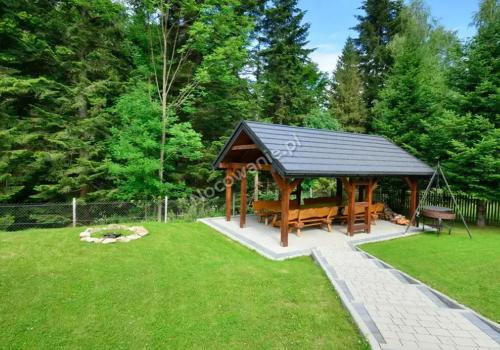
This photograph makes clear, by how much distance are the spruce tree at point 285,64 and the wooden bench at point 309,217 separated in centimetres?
1130

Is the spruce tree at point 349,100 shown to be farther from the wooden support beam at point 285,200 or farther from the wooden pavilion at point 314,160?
the wooden support beam at point 285,200

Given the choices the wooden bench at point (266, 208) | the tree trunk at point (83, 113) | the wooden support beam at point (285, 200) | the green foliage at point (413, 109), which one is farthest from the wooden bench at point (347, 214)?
the tree trunk at point (83, 113)

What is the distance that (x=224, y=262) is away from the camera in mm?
7344

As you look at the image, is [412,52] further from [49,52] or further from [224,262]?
[49,52]

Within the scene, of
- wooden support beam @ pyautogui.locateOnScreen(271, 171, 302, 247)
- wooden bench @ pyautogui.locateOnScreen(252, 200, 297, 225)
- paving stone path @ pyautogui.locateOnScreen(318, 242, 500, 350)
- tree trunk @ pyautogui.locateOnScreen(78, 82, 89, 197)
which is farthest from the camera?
tree trunk @ pyautogui.locateOnScreen(78, 82, 89, 197)

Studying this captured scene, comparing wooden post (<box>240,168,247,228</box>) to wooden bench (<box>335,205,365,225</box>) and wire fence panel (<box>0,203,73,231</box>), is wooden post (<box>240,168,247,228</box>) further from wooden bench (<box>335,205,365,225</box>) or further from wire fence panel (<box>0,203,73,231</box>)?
wire fence panel (<box>0,203,73,231</box>)

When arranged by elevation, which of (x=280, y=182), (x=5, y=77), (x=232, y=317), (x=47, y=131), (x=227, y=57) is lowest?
(x=232, y=317)

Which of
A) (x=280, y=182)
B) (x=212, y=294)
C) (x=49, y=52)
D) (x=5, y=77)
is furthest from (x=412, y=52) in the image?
(x=5, y=77)

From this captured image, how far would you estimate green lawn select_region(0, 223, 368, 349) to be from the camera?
4242 millimetres

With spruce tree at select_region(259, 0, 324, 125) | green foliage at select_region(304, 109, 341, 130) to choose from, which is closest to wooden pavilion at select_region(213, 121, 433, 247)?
green foliage at select_region(304, 109, 341, 130)

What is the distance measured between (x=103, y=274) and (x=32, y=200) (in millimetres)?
10943

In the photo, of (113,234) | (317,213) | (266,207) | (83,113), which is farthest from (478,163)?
(83,113)

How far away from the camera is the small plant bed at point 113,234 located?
337 inches

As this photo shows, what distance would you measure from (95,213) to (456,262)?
497 inches
